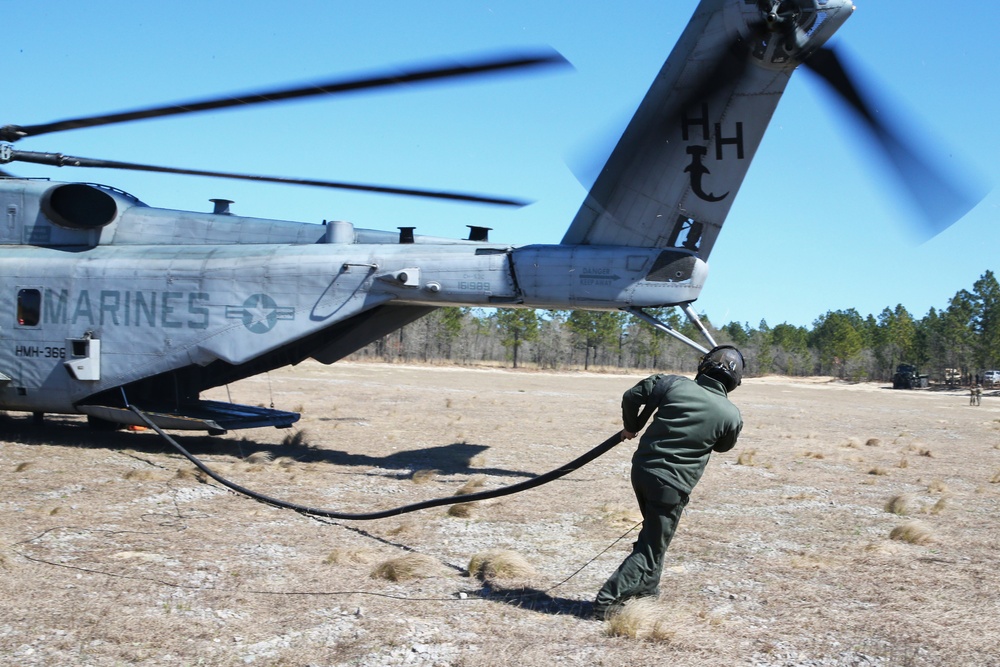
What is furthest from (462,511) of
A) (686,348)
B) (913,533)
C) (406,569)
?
(686,348)

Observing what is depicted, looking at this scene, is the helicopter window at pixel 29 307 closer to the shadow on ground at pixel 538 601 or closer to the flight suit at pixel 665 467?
the shadow on ground at pixel 538 601

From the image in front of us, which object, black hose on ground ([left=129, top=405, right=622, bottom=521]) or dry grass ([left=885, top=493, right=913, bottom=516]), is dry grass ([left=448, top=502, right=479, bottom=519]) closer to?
black hose on ground ([left=129, top=405, right=622, bottom=521])

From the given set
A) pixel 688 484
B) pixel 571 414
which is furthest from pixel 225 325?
pixel 571 414

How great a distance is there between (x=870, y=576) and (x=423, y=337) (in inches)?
3223

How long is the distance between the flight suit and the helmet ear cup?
344 mm

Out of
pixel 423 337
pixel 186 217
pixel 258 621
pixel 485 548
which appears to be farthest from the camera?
pixel 423 337

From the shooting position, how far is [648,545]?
5.39 m

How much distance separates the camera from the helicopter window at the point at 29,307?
40.8 ft

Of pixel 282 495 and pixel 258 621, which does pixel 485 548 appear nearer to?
pixel 258 621

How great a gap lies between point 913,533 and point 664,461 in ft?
14.1

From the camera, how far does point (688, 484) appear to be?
5336 mm

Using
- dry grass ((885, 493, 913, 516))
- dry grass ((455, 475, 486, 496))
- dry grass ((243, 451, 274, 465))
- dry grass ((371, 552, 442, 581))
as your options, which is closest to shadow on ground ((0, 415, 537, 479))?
dry grass ((243, 451, 274, 465))

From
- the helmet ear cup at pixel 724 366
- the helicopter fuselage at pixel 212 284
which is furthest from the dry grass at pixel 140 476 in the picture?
the helmet ear cup at pixel 724 366

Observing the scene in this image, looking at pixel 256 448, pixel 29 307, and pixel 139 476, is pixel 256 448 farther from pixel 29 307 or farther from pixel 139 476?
pixel 29 307
